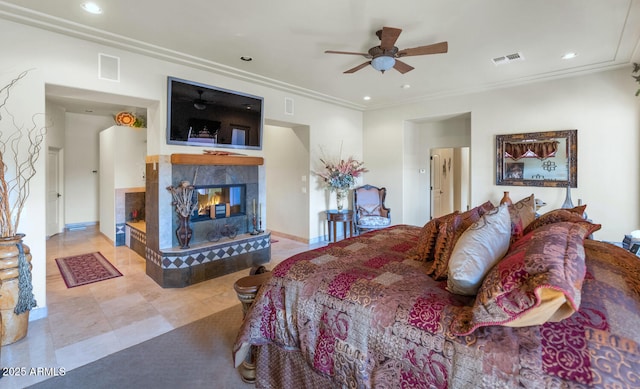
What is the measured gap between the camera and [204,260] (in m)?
4.04

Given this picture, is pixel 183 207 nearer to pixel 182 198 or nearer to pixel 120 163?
pixel 182 198

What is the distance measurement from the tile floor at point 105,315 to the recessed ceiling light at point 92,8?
2919 millimetres

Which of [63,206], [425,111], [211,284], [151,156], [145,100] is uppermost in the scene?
[425,111]

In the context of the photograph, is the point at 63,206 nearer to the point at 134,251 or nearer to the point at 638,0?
the point at 134,251

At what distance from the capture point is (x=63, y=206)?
7.25 m

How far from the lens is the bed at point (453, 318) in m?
1.07

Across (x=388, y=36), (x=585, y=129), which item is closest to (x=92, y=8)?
(x=388, y=36)

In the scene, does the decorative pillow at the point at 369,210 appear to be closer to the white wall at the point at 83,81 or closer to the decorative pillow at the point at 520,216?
the white wall at the point at 83,81

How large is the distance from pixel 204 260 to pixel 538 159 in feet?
17.3

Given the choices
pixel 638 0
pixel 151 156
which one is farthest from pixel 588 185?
pixel 151 156

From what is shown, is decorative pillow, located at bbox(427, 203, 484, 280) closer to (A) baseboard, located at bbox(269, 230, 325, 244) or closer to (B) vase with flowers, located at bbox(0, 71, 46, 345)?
(B) vase with flowers, located at bbox(0, 71, 46, 345)

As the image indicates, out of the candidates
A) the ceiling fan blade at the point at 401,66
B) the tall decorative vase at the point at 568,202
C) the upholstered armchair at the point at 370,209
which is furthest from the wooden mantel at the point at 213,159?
the tall decorative vase at the point at 568,202

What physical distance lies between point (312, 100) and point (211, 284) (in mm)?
3759

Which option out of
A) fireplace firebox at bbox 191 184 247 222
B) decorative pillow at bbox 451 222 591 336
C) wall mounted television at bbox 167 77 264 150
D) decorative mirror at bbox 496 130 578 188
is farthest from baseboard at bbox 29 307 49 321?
decorative mirror at bbox 496 130 578 188
